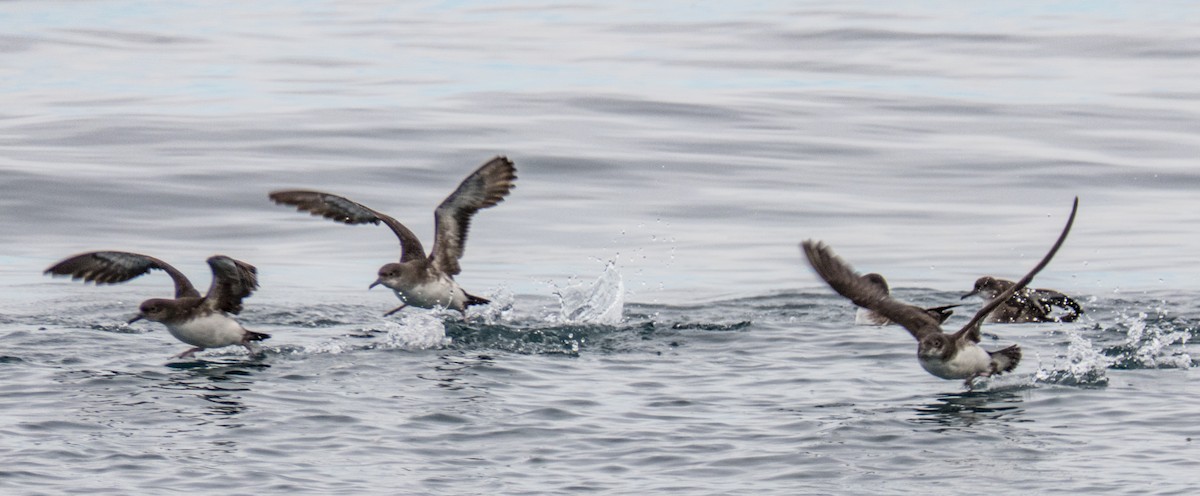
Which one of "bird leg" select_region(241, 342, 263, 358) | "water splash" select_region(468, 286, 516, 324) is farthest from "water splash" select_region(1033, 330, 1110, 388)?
"bird leg" select_region(241, 342, 263, 358)

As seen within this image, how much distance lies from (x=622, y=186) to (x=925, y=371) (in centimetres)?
833

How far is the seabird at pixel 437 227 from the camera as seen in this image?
12.5 meters

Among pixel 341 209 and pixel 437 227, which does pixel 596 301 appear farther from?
pixel 341 209

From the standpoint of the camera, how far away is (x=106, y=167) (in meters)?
19.2

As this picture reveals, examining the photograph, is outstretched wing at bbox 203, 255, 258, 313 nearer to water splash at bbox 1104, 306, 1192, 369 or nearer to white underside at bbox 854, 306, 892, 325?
white underside at bbox 854, 306, 892, 325

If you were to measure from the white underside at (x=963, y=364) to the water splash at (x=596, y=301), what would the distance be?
9.80ft

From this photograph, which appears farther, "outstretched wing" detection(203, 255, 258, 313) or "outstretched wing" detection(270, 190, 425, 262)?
"outstretched wing" detection(270, 190, 425, 262)

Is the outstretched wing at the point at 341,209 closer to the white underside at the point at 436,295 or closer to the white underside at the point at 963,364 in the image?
the white underside at the point at 436,295

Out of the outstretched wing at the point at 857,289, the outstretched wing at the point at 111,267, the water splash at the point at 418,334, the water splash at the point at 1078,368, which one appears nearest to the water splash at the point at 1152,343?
the water splash at the point at 1078,368

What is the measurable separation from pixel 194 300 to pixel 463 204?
93.9 inches

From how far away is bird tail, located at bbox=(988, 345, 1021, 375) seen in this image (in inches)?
421

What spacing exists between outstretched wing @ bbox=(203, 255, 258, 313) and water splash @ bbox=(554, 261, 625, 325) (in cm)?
238

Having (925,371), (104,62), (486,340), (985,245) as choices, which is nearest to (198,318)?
(486,340)

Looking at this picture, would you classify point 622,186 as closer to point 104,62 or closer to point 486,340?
point 486,340
